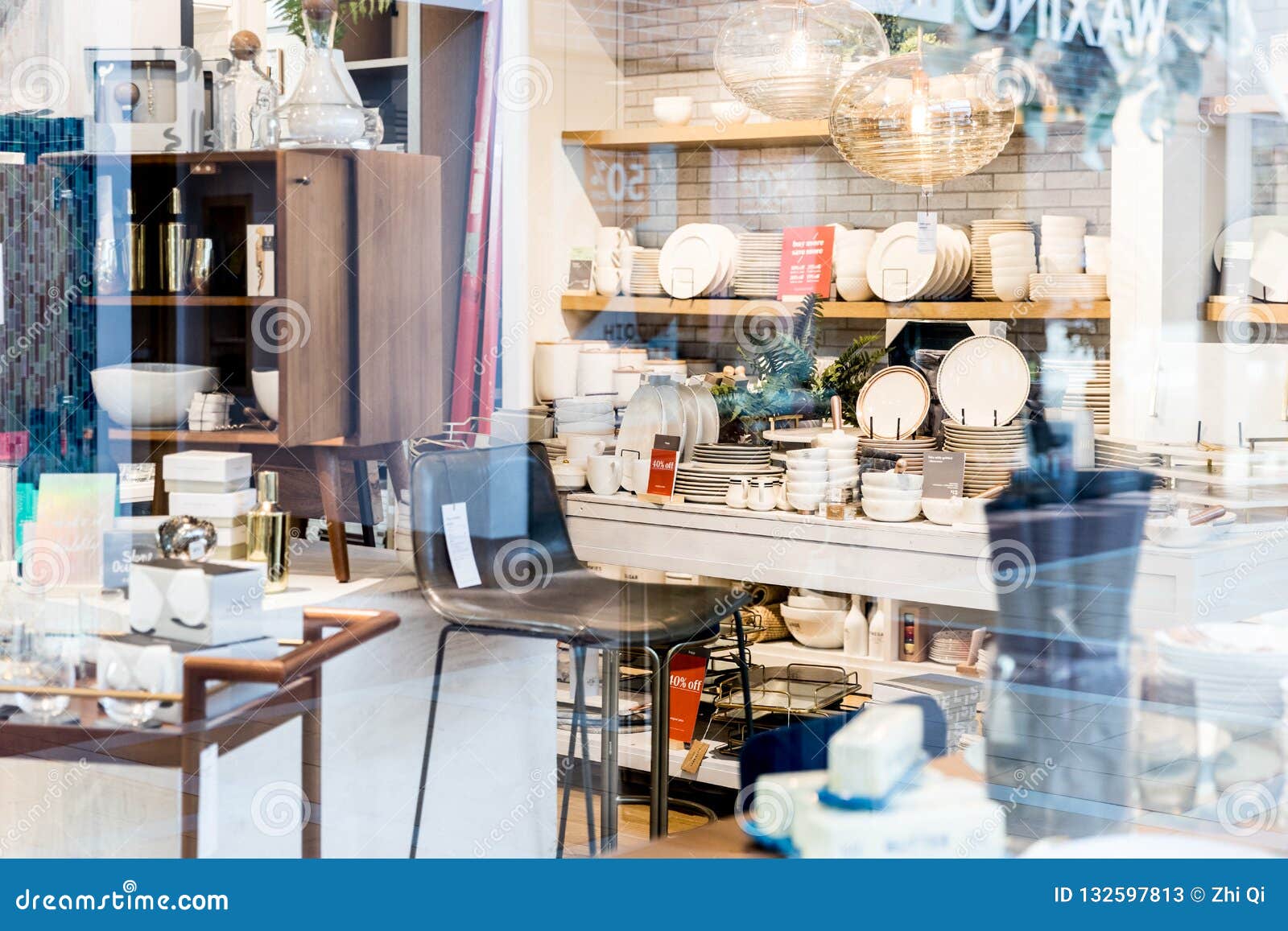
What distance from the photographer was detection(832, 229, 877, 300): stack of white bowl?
139 inches

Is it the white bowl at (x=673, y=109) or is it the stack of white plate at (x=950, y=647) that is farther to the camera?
the white bowl at (x=673, y=109)

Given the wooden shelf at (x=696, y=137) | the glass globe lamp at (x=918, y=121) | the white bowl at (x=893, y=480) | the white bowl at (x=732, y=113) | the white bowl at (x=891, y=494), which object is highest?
the white bowl at (x=732, y=113)

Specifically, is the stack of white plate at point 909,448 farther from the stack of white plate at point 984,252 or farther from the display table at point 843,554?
the stack of white plate at point 984,252

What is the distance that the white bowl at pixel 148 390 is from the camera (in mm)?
2918

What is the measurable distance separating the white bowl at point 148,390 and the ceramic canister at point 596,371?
3.30 ft

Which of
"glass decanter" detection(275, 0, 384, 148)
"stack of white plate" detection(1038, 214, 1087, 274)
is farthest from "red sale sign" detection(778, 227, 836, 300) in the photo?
"glass decanter" detection(275, 0, 384, 148)

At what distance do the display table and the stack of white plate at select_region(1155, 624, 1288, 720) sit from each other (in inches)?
1.7

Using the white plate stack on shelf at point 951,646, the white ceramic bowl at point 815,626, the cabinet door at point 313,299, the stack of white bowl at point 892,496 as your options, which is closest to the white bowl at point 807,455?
the stack of white bowl at point 892,496

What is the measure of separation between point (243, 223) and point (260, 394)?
0.36m

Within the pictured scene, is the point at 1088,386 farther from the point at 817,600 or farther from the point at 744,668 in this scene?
the point at 744,668

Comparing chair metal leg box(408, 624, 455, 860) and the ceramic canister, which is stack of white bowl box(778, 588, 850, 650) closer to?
the ceramic canister

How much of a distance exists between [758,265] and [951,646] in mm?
1101

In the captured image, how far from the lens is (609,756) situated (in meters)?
3.29

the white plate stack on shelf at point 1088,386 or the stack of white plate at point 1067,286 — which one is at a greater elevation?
the stack of white plate at point 1067,286
